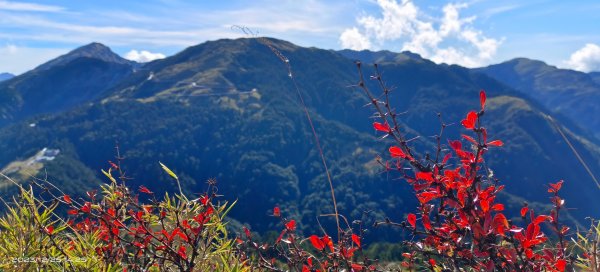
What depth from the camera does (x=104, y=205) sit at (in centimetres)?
382

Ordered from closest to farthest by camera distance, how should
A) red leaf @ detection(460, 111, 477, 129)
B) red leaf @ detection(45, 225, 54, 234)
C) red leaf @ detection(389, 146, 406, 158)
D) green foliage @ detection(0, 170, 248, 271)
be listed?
1. red leaf @ detection(460, 111, 477, 129)
2. red leaf @ detection(389, 146, 406, 158)
3. green foliage @ detection(0, 170, 248, 271)
4. red leaf @ detection(45, 225, 54, 234)

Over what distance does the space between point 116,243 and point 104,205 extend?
0.34 meters

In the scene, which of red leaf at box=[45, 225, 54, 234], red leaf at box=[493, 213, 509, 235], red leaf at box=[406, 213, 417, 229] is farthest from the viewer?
red leaf at box=[45, 225, 54, 234]

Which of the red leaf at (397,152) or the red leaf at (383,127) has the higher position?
the red leaf at (383,127)

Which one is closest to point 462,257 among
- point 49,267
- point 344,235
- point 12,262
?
point 344,235

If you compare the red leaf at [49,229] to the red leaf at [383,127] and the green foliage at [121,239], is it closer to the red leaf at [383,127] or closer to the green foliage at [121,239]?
the green foliage at [121,239]

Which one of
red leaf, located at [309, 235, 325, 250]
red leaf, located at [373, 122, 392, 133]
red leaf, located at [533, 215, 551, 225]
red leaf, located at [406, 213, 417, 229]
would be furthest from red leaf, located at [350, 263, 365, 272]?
red leaf, located at [533, 215, 551, 225]

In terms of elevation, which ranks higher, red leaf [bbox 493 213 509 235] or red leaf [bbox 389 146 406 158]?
red leaf [bbox 389 146 406 158]

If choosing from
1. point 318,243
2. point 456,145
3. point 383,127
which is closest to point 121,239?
point 318,243

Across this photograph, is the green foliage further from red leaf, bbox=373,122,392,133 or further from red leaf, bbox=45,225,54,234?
red leaf, bbox=373,122,392,133

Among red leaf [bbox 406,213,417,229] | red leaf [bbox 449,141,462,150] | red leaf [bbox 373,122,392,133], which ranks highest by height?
red leaf [bbox 373,122,392,133]

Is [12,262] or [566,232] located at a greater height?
[566,232]

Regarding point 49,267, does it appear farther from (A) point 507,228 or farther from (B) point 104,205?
(A) point 507,228

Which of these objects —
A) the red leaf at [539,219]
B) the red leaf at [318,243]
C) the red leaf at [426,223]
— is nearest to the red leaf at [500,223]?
the red leaf at [539,219]
